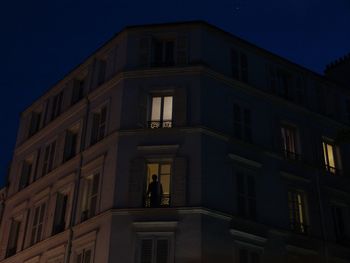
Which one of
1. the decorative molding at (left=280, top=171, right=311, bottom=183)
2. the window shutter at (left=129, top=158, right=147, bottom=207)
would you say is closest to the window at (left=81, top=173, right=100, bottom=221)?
the window shutter at (left=129, top=158, right=147, bottom=207)

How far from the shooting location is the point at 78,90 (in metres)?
27.0

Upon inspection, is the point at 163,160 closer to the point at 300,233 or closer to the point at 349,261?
the point at 300,233

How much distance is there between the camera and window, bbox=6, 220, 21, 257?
85.8 feet

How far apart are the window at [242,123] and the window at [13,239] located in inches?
451

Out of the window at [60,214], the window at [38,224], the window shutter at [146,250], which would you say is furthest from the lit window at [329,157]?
the window at [38,224]

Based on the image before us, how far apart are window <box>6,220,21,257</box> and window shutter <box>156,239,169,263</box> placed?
30.6 ft

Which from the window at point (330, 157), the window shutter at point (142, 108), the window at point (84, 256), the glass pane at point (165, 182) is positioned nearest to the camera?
the window at point (84, 256)

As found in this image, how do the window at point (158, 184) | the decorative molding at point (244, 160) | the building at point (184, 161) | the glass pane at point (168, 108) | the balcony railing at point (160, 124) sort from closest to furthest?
the building at point (184, 161) → the window at point (158, 184) → the decorative molding at point (244, 160) → the balcony railing at point (160, 124) → the glass pane at point (168, 108)

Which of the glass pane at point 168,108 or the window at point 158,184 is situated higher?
the glass pane at point 168,108

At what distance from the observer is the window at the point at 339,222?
2436cm

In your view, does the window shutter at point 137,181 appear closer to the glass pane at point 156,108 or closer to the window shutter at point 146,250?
the window shutter at point 146,250

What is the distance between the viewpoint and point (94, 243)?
2077 cm

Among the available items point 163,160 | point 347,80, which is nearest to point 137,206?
point 163,160

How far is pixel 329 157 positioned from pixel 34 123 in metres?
14.9
